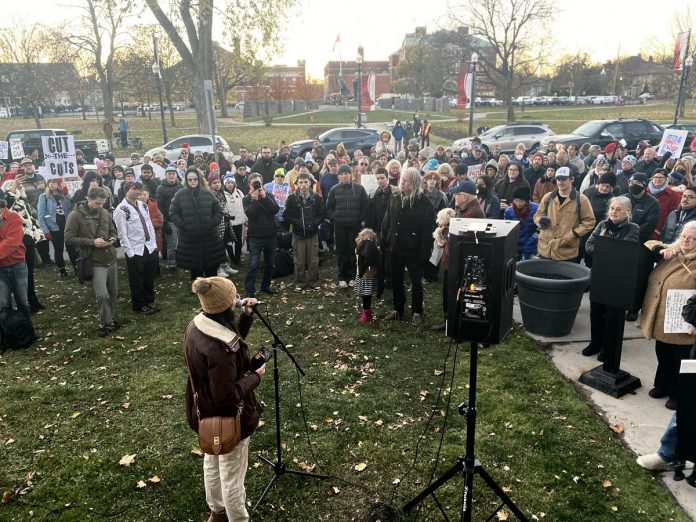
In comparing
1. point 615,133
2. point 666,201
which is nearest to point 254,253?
point 666,201

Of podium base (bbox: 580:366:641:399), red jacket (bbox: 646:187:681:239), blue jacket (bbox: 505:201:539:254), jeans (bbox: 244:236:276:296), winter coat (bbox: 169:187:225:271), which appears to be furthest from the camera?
jeans (bbox: 244:236:276:296)

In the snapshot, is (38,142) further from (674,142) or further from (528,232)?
(674,142)

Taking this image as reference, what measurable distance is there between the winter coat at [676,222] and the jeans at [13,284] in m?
8.72

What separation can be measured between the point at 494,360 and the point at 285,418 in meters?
2.76

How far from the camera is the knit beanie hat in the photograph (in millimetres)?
3307

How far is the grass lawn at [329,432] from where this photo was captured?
420 centimetres

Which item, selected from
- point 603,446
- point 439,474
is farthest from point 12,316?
point 603,446

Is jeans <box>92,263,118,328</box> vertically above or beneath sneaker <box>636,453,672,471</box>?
above

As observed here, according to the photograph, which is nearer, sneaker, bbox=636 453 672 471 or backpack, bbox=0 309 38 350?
sneaker, bbox=636 453 672 471

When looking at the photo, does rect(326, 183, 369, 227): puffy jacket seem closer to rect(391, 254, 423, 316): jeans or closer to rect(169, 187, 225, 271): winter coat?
rect(391, 254, 423, 316): jeans

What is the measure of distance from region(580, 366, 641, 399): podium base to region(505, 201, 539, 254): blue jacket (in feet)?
9.18

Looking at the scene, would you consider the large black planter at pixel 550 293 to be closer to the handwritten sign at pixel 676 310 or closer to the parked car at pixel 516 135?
the handwritten sign at pixel 676 310

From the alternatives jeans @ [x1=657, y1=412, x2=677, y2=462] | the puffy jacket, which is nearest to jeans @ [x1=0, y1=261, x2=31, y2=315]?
the puffy jacket

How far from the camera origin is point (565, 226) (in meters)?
7.27
